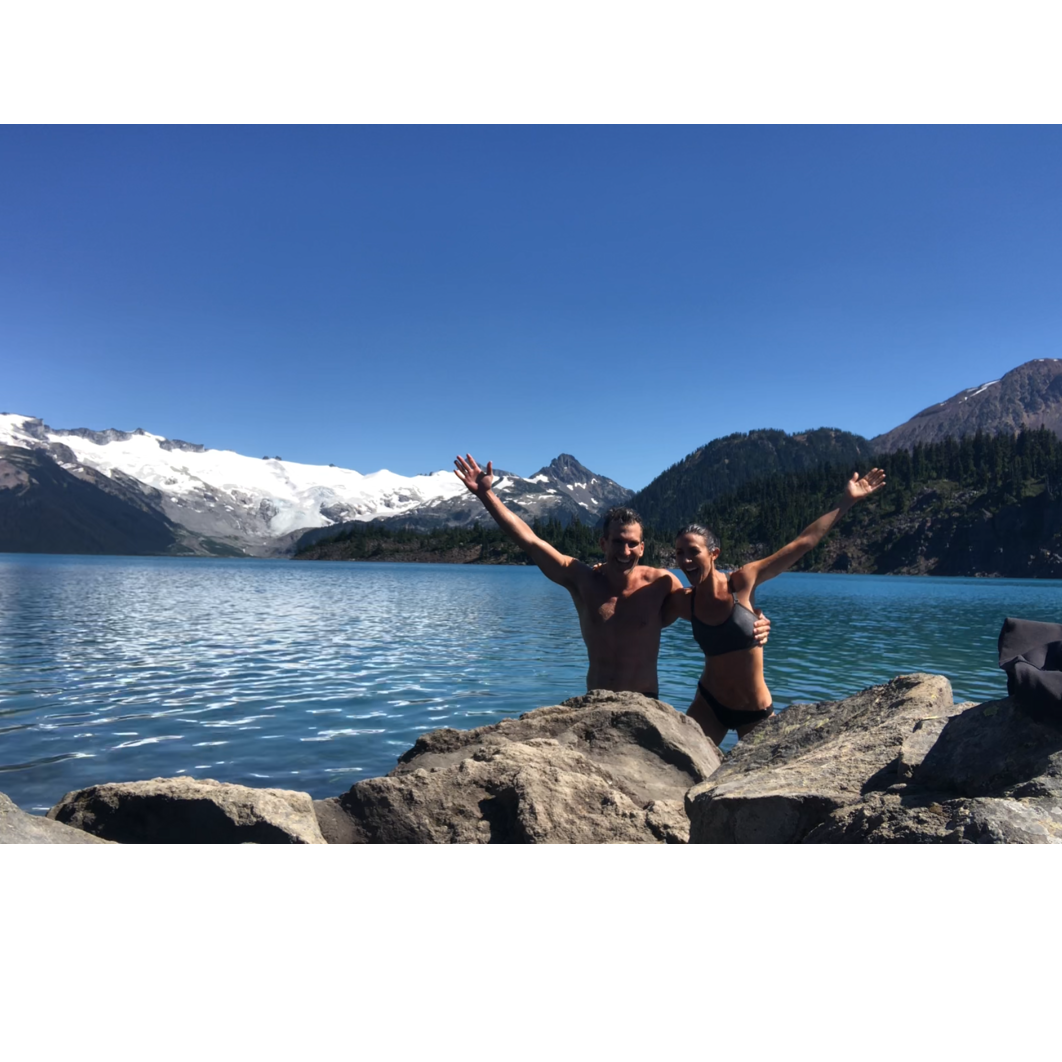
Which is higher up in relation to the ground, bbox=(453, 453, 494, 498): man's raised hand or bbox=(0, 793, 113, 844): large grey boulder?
bbox=(453, 453, 494, 498): man's raised hand

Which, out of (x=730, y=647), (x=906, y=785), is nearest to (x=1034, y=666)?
(x=906, y=785)

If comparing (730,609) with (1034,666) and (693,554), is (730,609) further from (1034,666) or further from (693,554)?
(1034,666)

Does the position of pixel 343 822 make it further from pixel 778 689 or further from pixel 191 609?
pixel 191 609

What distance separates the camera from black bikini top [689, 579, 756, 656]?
7.21 meters

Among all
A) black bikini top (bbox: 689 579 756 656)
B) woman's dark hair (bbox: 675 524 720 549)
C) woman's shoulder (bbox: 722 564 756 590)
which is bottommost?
black bikini top (bbox: 689 579 756 656)

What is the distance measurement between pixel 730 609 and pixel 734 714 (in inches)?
61.1

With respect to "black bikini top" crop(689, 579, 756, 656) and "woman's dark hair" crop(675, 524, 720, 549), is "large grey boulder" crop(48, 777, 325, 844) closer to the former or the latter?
"black bikini top" crop(689, 579, 756, 656)

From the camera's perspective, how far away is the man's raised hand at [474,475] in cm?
773

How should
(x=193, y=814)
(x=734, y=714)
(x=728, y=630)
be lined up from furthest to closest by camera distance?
1. (x=734, y=714)
2. (x=728, y=630)
3. (x=193, y=814)

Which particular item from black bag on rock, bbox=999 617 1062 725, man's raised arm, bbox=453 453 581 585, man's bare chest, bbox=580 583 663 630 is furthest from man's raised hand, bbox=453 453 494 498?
black bag on rock, bbox=999 617 1062 725

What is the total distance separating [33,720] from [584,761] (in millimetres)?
12843

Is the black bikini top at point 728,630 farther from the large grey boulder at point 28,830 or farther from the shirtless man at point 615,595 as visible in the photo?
the large grey boulder at point 28,830

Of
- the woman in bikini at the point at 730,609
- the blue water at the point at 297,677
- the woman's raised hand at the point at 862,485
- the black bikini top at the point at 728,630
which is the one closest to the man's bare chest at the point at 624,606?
the woman in bikini at the point at 730,609

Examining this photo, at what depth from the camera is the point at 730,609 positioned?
7172mm
